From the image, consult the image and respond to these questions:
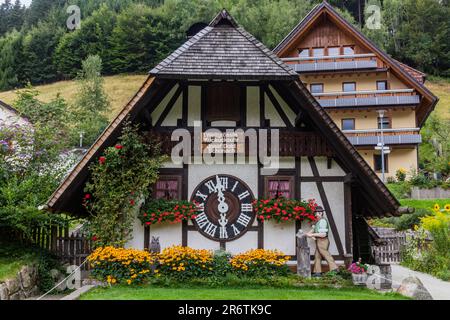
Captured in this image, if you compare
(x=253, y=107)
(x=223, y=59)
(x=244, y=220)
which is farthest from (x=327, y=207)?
(x=223, y=59)

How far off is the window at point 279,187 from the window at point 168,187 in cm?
223

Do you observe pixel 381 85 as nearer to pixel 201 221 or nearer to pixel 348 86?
pixel 348 86

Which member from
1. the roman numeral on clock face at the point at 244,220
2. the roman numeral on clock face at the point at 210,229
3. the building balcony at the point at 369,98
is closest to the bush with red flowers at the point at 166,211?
the roman numeral on clock face at the point at 210,229

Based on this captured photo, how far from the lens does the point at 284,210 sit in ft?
40.8

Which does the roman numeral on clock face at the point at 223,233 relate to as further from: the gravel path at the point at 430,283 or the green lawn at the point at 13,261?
the green lawn at the point at 13,261

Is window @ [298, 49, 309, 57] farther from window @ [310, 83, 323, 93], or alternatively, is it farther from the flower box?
the flower box

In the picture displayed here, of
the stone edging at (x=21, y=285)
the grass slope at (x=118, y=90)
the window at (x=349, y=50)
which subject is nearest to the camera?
the stone edging at (x=21, y=285)

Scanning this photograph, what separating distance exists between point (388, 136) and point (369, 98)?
309 cm

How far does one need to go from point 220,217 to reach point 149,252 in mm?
1923

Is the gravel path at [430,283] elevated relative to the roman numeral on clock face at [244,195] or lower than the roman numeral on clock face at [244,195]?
lower

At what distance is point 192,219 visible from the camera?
41.7ft

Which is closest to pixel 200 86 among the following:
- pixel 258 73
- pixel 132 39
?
pixel 258 73

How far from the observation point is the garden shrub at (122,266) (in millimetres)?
11273
